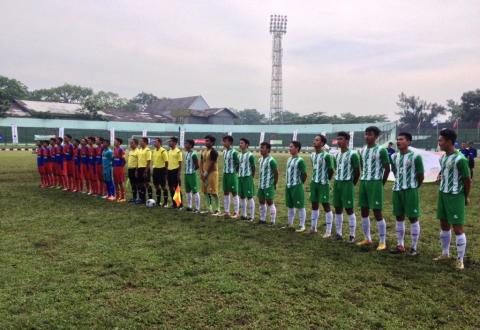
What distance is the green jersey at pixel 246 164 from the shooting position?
9875 millimetres

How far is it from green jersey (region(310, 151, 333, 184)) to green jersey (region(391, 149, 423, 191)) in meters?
1.43

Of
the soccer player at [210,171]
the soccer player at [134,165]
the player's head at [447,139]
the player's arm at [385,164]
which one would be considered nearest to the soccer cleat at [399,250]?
the player's arm at [385,164]

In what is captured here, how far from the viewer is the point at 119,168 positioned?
12.6m

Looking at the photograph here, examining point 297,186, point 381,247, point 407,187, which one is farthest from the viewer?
point 297,186

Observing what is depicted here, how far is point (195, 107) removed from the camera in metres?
81.6

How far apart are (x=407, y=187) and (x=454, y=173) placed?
0.80 meters

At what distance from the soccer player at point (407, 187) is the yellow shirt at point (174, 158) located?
231 inches

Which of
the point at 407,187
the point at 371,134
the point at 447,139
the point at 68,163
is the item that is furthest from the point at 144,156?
the point at 447,139

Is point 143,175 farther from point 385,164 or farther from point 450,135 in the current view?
point 450,135

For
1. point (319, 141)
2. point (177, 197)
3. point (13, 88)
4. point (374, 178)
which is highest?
point (13, 88)

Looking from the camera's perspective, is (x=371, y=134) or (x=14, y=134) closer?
(x=371, y=134)

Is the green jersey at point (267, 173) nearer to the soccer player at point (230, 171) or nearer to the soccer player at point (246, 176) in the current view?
the soccer player at point (246, 176)

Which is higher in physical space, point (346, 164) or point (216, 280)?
point (346, 164)

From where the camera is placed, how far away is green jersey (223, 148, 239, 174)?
10.3 m
